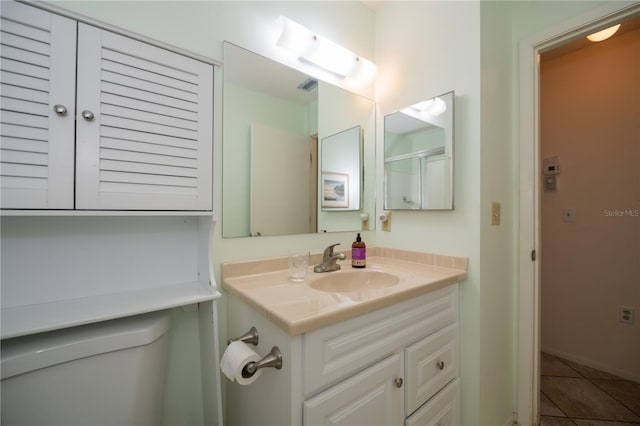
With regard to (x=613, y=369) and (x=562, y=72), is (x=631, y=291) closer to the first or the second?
(x=613, y=369)

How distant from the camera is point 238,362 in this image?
2.28 ft

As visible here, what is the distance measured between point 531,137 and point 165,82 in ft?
5.61

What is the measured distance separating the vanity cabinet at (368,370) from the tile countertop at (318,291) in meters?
0.05

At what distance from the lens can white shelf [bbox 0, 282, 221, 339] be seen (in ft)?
2.02

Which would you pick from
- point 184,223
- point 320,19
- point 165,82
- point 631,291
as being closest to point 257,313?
point 184,223

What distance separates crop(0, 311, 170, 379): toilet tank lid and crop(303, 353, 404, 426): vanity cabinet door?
0.53m

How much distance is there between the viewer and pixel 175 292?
866 millimetres

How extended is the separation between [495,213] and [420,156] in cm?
47

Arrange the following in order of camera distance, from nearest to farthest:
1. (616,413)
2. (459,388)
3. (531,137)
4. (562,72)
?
(459,388) → (531,137) → (616,413) → (562,72)

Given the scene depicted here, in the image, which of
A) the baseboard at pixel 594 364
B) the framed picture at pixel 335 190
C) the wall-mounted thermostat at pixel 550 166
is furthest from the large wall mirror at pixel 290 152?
the baseboard at pixel 594 364

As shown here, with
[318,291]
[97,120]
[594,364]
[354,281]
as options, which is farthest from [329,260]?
[594,364]

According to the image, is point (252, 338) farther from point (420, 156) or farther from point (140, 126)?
point (420, 156)

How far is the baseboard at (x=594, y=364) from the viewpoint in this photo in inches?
68.5

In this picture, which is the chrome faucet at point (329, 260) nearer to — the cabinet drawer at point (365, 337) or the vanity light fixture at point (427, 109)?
the cabinet drawer at point (365, 337)
